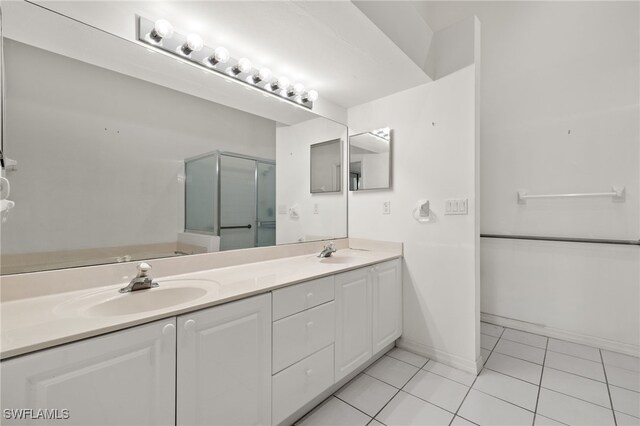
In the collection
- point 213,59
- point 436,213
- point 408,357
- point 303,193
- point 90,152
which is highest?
point 213,59

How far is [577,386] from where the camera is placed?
5.53 ft

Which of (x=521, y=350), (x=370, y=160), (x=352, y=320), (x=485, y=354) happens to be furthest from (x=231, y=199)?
(x=521, y=350)

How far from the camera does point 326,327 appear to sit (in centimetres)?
150

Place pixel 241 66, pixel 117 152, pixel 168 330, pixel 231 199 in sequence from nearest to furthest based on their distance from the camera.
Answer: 1. pixel 168 330
2. pixel 117 152
3. pixel 241 66
4. pixel 231 199

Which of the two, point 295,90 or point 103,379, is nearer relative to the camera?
point 103,379

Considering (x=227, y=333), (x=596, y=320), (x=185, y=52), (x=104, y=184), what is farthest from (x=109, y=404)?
(x=596, y=320)

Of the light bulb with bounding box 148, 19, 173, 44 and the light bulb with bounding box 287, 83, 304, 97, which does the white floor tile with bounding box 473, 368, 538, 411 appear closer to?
the light bulb with bounding box 287, 83, 304, 97

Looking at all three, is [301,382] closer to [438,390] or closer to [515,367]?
[438,390]

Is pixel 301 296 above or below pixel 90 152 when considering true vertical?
below

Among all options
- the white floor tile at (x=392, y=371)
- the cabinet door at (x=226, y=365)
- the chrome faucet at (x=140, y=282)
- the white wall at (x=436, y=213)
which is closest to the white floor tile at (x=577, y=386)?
the white wall at (x=436, y=213)

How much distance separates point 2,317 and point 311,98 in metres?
1.99

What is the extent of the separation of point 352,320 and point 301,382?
481 millimetres

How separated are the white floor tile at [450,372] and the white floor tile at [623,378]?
34.2 inches

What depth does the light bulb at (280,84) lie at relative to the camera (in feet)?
6.09
